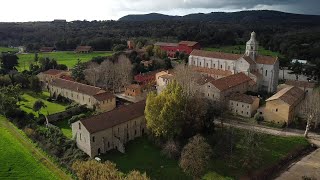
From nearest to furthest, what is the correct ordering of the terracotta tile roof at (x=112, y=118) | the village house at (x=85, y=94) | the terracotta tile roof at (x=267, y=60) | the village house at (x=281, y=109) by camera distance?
the terracotta tile roof at (x=112, y=118) → the village house at (x=281, y=109) → the village house at (x=85, y=94) → the terracotta tile roof at (x=267, y=60)

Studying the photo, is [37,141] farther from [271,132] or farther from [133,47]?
[133,47]

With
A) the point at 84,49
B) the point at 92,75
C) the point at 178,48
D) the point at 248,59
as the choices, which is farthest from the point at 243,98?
the point at 84,49

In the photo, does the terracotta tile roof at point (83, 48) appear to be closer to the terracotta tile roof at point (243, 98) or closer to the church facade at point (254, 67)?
the church facade at point (254, 67)

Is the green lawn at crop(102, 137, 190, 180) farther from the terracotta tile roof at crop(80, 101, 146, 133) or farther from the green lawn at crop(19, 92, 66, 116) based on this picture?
the green lawn at crop(19, 92, 66, 116)

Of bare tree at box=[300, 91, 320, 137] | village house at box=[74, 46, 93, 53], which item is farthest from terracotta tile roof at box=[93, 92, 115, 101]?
village house at box=[74, 46, 93, 53]

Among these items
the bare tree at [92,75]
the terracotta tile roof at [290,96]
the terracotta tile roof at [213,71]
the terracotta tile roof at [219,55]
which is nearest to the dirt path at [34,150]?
the bare tree at [92,75]
